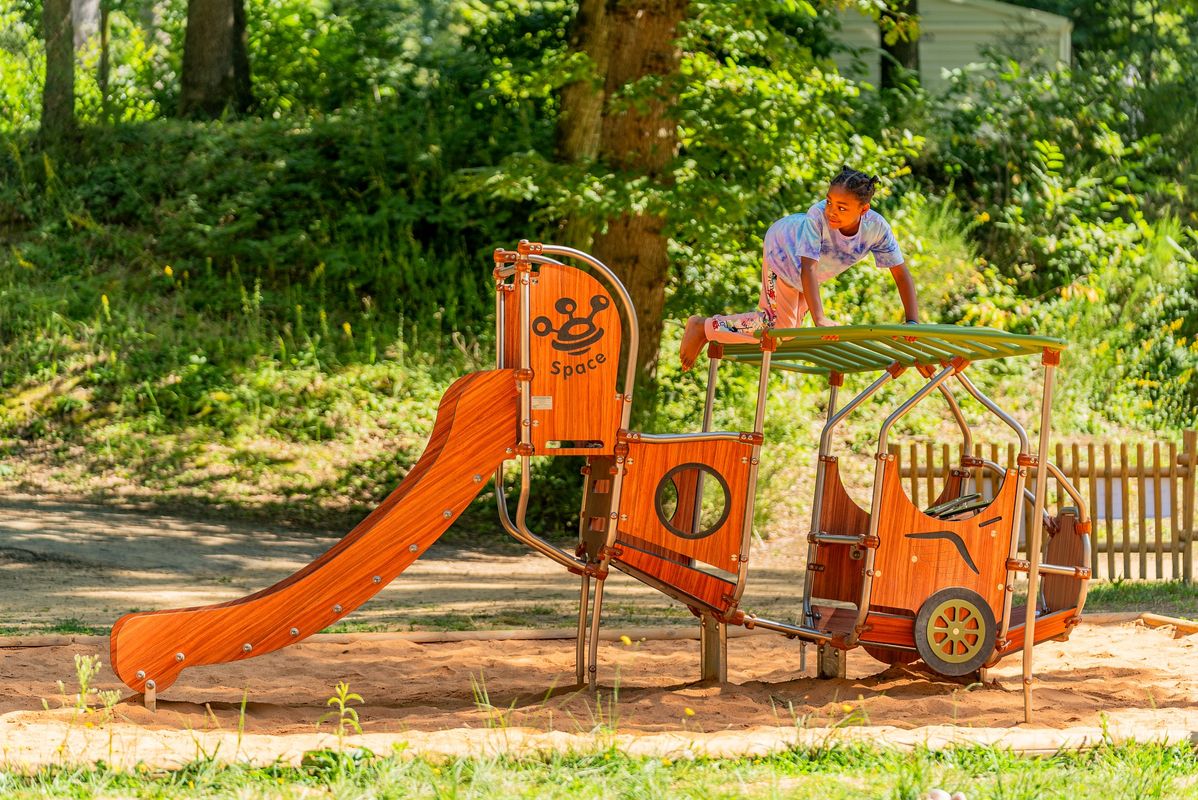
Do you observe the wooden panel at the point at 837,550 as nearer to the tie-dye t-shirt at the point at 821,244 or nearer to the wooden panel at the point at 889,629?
the wooden panel at the point at 889,629

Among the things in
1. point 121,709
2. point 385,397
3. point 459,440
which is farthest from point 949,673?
point 385,397

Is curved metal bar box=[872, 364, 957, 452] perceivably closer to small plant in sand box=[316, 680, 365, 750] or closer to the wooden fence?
small plant in sand box=[316, 680, 365, 750]

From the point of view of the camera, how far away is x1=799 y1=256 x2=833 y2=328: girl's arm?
5.52 metres

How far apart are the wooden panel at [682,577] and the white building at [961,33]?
65.0ft

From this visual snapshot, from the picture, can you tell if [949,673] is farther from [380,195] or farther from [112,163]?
[112,163]

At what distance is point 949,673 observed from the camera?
5.77 m

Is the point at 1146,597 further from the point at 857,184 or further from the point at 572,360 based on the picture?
the point at 572,360

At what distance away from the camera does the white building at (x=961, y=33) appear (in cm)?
2470

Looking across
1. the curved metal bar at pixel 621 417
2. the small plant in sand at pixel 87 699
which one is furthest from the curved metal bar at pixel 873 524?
the small plant in sand at pixel 87 699

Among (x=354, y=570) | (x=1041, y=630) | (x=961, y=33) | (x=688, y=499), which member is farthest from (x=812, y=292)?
(x=961, y=33)

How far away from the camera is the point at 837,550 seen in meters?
6.16

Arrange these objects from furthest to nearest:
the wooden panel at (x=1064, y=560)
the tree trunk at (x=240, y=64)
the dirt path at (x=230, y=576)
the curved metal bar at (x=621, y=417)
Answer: the tree trunk at (x=240, y=64) < the dirt path at (x=230, y=576) < the wooden panel at (x=1064, y=560) < the curved metal bar at (x=621, y=417)

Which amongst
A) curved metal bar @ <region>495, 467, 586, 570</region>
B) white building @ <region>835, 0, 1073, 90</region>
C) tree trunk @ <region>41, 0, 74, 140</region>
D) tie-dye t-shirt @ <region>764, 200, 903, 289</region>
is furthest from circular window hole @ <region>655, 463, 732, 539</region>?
white building @ <region>835, 0, 1073, 90</region>

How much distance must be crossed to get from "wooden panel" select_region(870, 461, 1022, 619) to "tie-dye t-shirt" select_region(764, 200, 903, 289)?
874 mm
